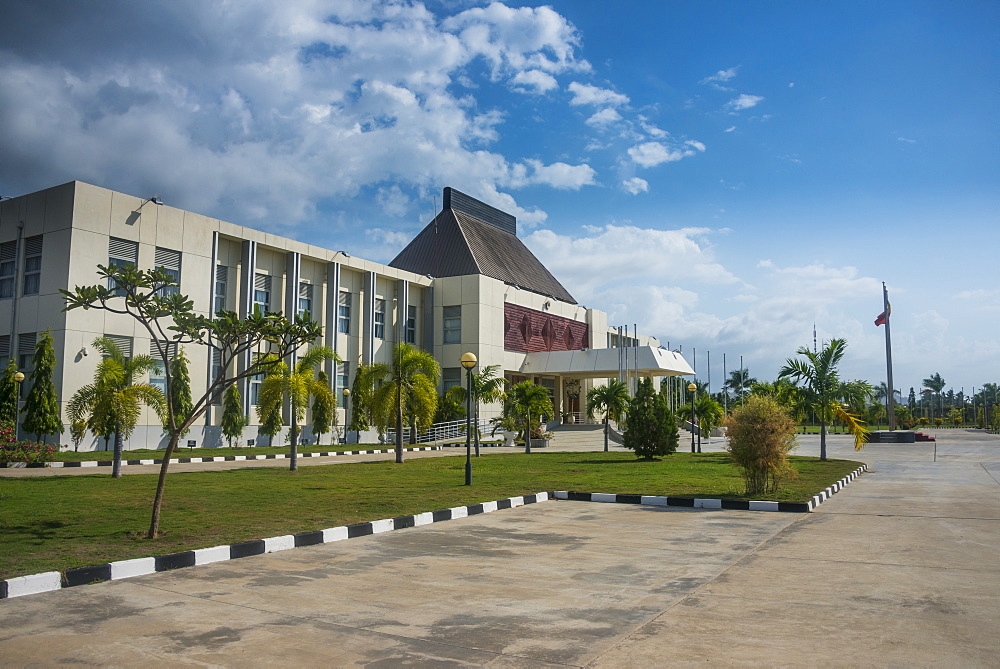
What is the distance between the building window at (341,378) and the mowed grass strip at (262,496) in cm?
1697

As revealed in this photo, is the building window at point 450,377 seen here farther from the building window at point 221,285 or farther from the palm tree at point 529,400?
the building window at point 221,285

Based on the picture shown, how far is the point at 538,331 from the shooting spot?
A: 53312mm

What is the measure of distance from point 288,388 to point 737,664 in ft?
56.7

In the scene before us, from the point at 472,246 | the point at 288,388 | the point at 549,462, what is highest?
the point at 472,246

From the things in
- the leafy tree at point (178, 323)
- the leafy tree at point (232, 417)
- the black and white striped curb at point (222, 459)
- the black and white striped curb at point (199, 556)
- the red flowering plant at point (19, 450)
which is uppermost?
the leafy tree at point (178, 323)

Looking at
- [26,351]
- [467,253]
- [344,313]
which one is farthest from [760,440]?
[467,253]

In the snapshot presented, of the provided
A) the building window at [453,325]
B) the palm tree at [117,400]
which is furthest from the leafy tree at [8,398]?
the building window at [453,325]

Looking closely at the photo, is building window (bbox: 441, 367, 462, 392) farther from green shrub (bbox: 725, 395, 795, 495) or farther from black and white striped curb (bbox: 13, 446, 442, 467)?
green shrub (bbox: 725, 395, 795, 495)

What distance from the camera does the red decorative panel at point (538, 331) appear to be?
164 ft

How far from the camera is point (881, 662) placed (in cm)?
441

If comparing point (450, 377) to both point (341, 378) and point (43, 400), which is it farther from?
point (43, 400)

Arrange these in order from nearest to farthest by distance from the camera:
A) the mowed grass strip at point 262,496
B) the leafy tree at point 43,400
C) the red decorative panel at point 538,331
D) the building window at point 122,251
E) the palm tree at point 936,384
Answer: the mowed grass strip at point 262,496, the leafy tree at point 43,400, the building window at point 122,251, the red decorative panel at point 538,331, the palm tree at point 936,384

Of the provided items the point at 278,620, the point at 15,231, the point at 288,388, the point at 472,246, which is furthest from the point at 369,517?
the point at 472,246

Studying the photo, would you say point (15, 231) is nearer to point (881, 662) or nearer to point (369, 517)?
point (369, 517)
